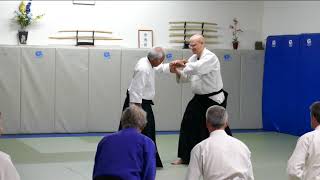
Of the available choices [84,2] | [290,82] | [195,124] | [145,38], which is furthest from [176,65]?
[290,82]

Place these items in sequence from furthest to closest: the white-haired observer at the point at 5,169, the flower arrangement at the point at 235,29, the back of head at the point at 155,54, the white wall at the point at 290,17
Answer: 1. the flower arrangement at the point at 235,29
2. the white wall at the point at 290,17
3. the back of head at the point at 155,54
4. the white-haired observer at the point at 5,169

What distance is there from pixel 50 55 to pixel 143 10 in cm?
245

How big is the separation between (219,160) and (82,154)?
5462mm

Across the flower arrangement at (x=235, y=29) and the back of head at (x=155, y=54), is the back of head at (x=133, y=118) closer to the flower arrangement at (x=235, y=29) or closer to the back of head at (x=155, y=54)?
the back of head at (x=155, y=54)

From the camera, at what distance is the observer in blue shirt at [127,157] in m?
3.91

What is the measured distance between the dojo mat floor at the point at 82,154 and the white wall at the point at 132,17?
2.25 metres

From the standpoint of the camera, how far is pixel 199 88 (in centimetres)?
759

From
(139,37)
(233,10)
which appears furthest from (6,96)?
(233,10)

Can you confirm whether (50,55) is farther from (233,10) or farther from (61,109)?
(233,10)

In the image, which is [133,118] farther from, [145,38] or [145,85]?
[145,38]

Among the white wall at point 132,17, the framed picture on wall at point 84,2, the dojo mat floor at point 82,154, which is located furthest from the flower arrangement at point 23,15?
the dojo mat floor at point 82,154

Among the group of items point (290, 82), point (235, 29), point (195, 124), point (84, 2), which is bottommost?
point (195, 124)

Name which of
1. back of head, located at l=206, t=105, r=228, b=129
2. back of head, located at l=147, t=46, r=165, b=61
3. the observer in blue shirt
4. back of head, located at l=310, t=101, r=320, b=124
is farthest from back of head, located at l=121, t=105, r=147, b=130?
back of head, located at l=147, t=46, r=165, b=61

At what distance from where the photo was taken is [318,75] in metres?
10.9
